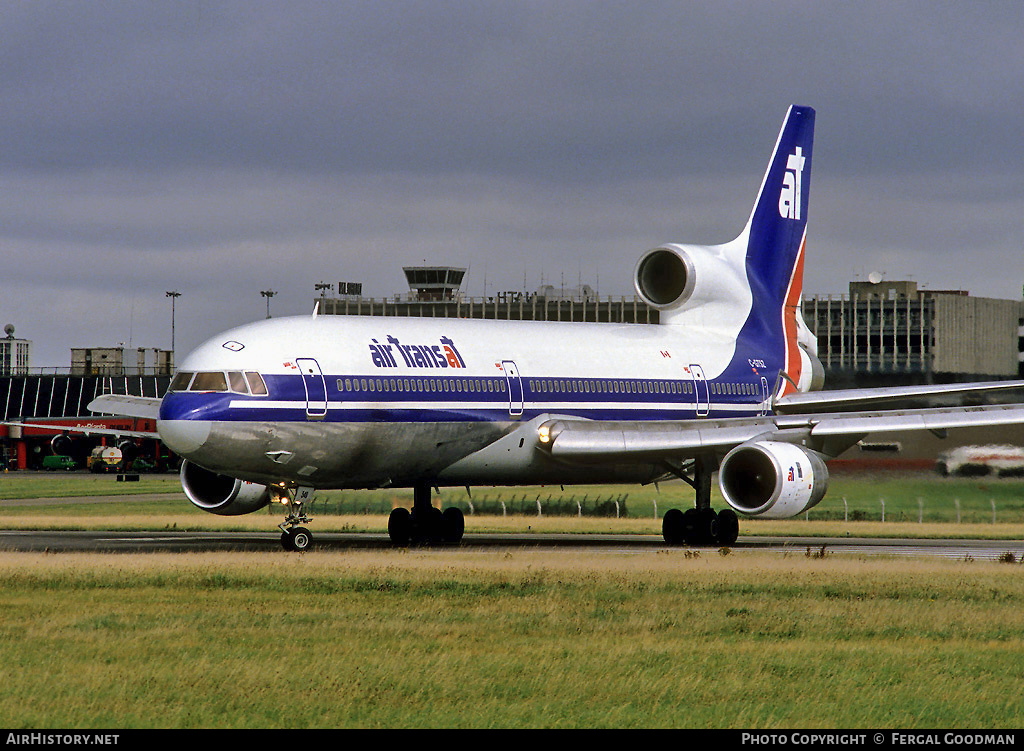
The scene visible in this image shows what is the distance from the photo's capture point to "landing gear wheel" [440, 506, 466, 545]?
38500mm

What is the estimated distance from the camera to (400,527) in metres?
38.0

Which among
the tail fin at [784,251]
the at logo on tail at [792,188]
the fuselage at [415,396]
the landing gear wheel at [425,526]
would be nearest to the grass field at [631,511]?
the tail fin at [784,251]

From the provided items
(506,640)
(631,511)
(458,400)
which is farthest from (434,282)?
(506,640)

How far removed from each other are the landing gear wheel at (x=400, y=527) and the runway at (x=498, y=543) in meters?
0.36

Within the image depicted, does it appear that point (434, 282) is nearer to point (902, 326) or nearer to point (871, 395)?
point (902, 326)

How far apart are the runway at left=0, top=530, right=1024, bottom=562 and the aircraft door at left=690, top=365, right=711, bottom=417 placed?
12.4 ft

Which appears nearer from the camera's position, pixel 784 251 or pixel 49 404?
pixel 784 251

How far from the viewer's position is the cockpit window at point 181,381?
105 feet

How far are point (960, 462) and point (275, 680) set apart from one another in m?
33.6

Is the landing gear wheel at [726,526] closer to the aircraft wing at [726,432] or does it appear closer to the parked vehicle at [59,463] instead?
the aircraft wing at [726,432]

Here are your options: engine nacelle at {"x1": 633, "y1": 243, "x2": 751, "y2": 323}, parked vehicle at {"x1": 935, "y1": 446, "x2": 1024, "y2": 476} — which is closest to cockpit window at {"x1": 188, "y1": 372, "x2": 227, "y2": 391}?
engine nacelle at {"x1": 633, "y1": 243, "x2": 751, "y2": 323}

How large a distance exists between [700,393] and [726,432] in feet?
16.8

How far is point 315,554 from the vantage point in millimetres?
31797

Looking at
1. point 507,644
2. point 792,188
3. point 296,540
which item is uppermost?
point 792,188
